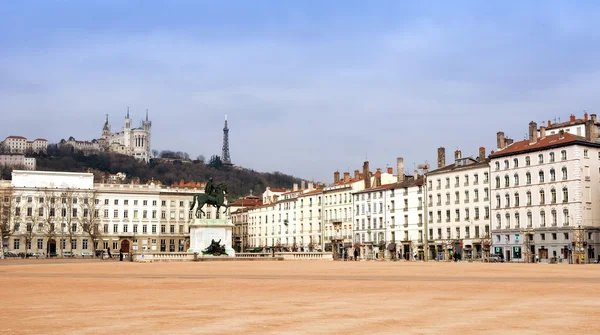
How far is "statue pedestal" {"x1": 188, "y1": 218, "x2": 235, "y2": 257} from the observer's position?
73062 millimetres

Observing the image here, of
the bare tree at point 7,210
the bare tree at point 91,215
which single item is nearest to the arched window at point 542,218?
the bare tree at point 91,215

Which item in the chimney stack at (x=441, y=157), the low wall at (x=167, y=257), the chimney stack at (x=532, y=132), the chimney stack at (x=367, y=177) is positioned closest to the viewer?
the low wall at (x=167, y=257)

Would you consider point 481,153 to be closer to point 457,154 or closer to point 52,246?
point 457,154

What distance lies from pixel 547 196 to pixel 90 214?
3239 inches

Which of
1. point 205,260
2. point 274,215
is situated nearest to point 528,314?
point 205,260

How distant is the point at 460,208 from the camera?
108688 mm

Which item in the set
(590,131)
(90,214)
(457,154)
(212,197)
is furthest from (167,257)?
(90,214)

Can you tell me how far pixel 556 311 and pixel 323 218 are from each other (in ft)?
399

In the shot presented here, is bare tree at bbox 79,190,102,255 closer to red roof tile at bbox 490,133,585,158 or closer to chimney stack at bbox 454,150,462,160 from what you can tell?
chimney stack at bbox 454,150,462,160

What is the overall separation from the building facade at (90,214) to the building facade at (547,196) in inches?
2006

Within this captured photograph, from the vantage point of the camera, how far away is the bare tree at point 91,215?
131m

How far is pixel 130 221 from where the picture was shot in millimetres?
147000

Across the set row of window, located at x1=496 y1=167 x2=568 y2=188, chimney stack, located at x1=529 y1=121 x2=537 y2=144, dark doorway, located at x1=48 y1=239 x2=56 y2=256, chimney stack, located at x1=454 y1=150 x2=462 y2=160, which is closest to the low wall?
row of window, located at x1=496 y1=167 x2=568 y2=188

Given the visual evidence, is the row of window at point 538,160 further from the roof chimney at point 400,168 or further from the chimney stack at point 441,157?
the roof chimney at point 400,168
